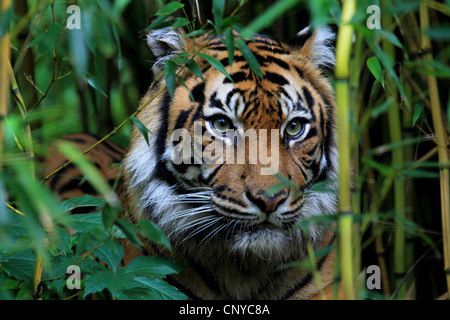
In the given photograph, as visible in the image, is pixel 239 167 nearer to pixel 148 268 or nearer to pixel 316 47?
pixel 148 268

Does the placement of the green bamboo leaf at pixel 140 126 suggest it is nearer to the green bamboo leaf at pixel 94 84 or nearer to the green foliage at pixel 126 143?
the green foliage at pixel 126 143

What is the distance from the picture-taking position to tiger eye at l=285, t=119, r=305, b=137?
1836mm

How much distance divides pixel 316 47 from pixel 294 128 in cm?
39

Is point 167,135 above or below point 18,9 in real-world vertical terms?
below

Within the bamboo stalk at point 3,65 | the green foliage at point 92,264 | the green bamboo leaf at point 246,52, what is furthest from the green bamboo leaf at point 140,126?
the bamboo stalk at point 3,65

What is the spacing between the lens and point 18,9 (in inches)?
96.0

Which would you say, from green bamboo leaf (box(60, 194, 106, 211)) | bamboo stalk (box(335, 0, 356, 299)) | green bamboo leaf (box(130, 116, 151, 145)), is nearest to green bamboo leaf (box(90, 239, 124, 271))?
green bamboo leaf (box(60, 194, 106, 211))

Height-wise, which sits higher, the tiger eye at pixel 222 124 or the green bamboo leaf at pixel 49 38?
the green bamboo leaf at pixel 49 38

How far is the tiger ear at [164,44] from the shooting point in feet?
6.26

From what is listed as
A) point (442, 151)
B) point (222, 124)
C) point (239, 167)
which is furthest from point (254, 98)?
point (442, 151)
